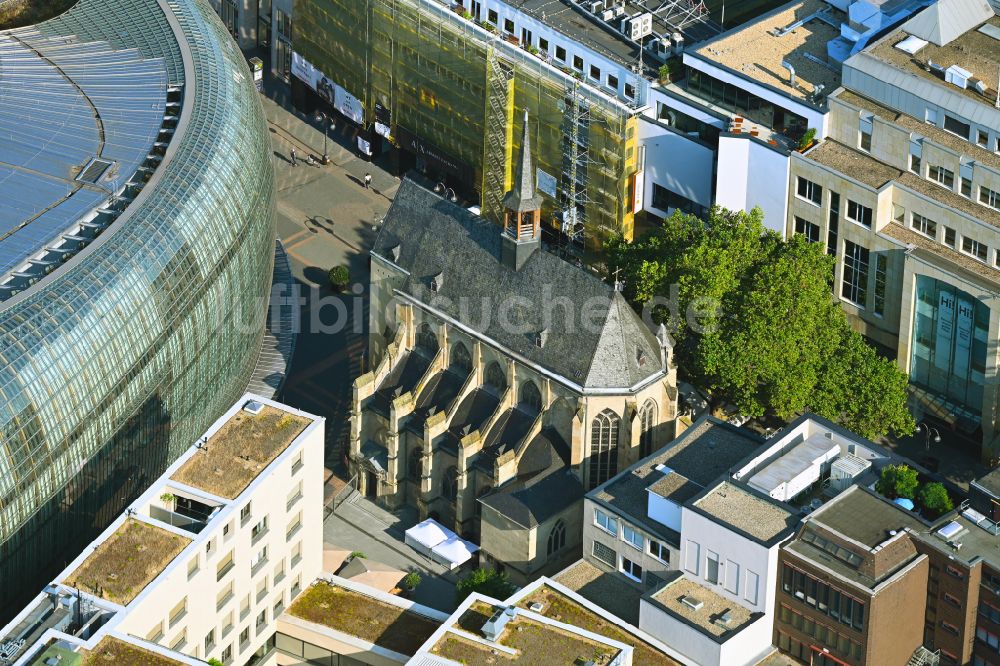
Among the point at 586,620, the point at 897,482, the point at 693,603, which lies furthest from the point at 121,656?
the point at 897,482

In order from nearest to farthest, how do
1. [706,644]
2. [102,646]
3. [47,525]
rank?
[102,646] → [706,644] → [47,525]

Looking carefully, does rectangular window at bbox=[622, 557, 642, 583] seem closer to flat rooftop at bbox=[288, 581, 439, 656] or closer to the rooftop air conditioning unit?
the rooftop air conditioning unit

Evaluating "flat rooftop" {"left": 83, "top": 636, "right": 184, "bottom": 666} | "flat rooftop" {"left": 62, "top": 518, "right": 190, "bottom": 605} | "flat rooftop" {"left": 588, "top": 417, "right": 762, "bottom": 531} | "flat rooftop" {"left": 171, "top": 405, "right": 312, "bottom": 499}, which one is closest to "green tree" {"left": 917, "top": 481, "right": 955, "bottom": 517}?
"flat rooftop" {"left": 588, "top": 417, "right": 762, "bottom": 531}

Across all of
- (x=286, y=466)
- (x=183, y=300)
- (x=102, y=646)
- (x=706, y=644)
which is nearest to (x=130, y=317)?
(x=183, y=300)

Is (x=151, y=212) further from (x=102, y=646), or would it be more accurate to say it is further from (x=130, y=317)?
(x=102, y=646)

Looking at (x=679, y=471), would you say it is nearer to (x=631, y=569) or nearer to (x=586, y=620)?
(x=631, y=569)

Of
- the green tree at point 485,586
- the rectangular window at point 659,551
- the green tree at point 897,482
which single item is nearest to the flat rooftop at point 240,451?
the green tree at point 485,586
